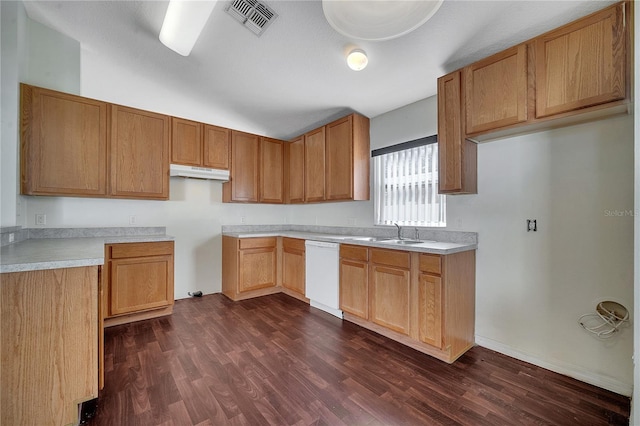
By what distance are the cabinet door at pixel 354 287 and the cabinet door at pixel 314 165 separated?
1.19m

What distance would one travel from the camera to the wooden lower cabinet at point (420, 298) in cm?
212

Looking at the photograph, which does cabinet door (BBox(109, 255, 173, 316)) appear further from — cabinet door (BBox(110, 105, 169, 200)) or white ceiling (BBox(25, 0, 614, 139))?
white ceiling (BBox(25, 0, 614, 139))

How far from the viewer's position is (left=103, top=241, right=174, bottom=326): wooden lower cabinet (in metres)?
2.69

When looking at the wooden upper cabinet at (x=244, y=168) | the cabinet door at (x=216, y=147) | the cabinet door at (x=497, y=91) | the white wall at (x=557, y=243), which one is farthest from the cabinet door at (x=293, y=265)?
the cabinet door at (x=497, y=91)

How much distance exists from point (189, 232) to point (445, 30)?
3668 mm

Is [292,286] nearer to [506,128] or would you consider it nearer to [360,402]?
[360,402]

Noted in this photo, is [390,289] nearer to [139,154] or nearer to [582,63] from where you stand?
[582,63]

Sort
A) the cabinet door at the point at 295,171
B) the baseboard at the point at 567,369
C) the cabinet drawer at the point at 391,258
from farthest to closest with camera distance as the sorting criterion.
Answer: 1. the cabinet door at the point at 295,171
2. the cabinet drawer at the point at 391,258
3. the baseboard at the point at 567,369

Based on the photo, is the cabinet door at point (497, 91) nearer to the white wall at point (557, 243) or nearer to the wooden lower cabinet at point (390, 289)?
the white wall at point (557, 243)

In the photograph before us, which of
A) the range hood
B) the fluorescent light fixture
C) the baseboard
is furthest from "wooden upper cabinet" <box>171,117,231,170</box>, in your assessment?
the baseboard

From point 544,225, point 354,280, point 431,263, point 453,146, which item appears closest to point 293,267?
point 354,280

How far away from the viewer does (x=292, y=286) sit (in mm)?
3678

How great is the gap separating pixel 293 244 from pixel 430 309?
2.01 metres

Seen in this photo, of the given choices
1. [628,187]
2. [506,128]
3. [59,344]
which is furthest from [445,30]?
[59,344]
